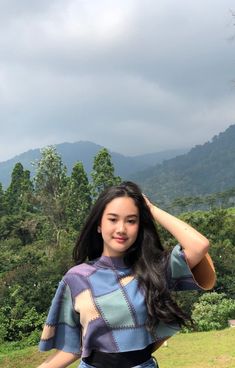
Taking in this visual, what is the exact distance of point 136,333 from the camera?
1.81 m

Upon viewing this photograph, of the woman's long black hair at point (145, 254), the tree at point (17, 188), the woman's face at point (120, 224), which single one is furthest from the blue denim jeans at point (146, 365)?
the tree at point (17, 188)

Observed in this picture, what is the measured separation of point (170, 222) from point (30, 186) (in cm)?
3771

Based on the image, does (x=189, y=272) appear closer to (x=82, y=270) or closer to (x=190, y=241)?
(x=190, y=241)

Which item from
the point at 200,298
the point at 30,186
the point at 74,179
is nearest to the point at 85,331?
the point at 200,298

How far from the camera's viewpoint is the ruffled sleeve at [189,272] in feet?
6.07

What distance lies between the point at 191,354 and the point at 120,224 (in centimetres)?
751

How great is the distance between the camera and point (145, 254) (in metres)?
1.93

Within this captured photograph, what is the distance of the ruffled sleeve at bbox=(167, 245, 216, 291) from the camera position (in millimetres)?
1849

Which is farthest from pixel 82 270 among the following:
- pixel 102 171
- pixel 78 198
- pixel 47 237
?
pixel 78 198

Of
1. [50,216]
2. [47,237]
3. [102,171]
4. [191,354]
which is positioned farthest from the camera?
[50,216]

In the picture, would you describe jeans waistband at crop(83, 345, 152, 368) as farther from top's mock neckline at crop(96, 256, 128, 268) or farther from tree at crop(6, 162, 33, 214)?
tree at crop(6, 162, 33, 214)

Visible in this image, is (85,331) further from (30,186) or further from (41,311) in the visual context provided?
(30,186)

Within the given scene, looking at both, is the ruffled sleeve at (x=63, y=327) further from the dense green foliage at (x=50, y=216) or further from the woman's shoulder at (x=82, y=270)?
the dense green foliage at (x=50, y=216)

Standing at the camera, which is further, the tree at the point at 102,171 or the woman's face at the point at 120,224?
the tree at the point at 102,171
